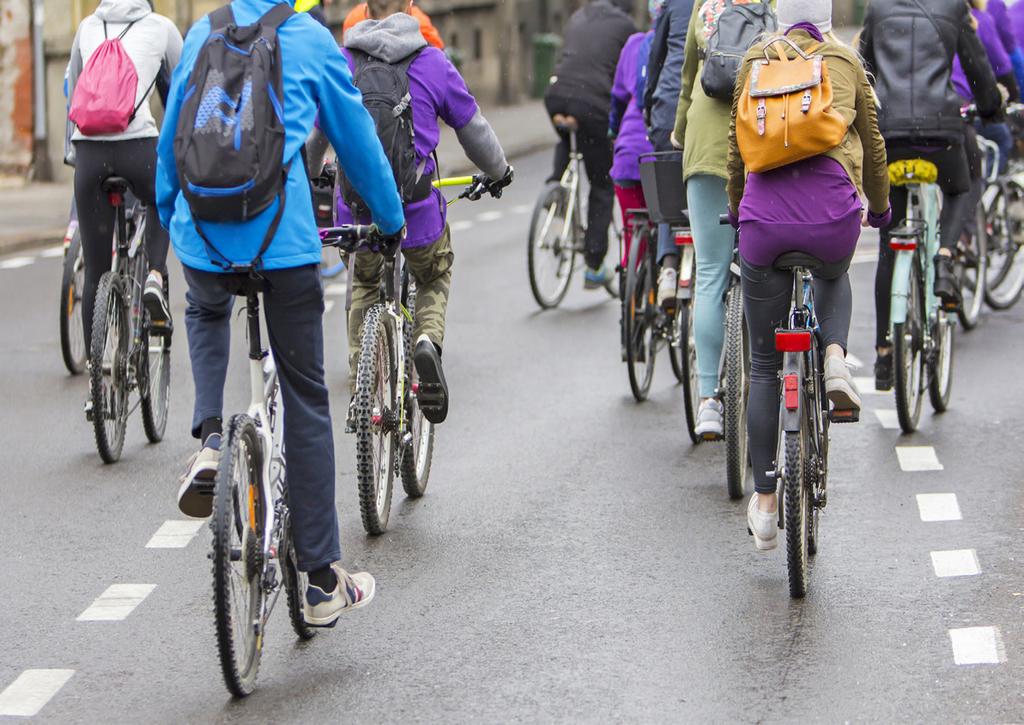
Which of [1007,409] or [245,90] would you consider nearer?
[245,90]

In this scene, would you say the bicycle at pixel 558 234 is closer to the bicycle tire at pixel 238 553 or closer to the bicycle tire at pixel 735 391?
the bicycle tire at pixel 735 391

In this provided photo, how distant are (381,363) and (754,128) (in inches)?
64.1

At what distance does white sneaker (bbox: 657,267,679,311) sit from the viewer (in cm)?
918

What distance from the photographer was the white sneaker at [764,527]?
21.3 ft

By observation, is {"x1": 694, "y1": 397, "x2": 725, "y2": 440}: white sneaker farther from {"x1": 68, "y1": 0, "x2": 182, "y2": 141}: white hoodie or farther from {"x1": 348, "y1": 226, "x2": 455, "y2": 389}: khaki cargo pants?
{"x1": 68, "y1": 0, "x2": 182, "y2": 141}: white hoodie

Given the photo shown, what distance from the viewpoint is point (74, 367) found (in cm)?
1041

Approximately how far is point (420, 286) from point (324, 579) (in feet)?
6.92

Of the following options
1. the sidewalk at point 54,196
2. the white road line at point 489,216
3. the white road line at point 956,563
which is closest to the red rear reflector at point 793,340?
the white road line at point 956,563

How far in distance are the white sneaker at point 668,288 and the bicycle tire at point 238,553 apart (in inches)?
159

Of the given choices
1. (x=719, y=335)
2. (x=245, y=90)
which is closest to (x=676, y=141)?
(x=719, y=335)

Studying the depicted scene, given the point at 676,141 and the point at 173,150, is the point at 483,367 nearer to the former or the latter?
the point at 676,141

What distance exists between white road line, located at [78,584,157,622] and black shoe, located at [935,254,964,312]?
4190mm

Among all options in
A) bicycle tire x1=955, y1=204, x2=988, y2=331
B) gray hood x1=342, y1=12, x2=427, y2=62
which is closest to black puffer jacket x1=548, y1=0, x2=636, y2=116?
bicycle tire x1=955, y1=204, x2=988, y2=331

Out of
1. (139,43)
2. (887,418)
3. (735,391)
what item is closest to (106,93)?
(139,43)
